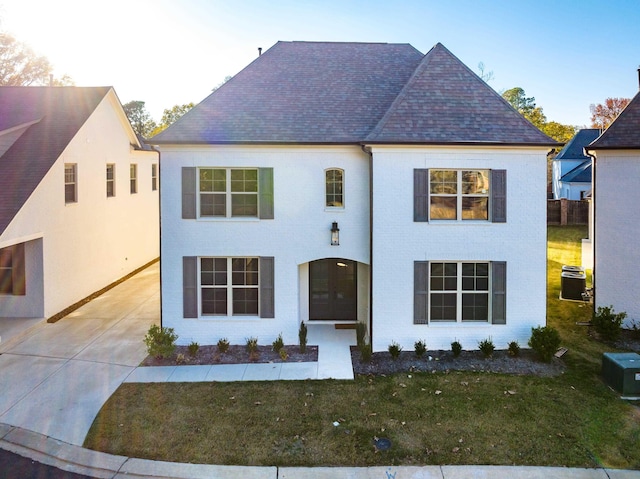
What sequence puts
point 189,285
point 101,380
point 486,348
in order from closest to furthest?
point 101,380 < point 486,348 < point 189,285

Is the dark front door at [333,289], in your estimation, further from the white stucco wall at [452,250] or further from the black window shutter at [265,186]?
the black window shutter at [265,186]

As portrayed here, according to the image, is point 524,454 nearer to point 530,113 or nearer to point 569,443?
point 569,443

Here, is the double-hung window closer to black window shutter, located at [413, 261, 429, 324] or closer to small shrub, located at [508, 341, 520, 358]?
black window shutter, located at [413, 261, 429, 324]

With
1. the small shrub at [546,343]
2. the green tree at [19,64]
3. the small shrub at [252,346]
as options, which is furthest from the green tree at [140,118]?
the small shrub at [546,343]

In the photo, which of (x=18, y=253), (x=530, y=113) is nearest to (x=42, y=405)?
(x=18, y=253)

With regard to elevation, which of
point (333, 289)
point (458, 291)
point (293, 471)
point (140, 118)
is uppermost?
point (140, 118)

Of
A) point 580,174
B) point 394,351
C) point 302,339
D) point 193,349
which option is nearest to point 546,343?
point 394,351

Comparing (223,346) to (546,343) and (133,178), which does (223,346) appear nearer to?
(546,343)

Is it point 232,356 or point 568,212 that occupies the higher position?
point 568,212
